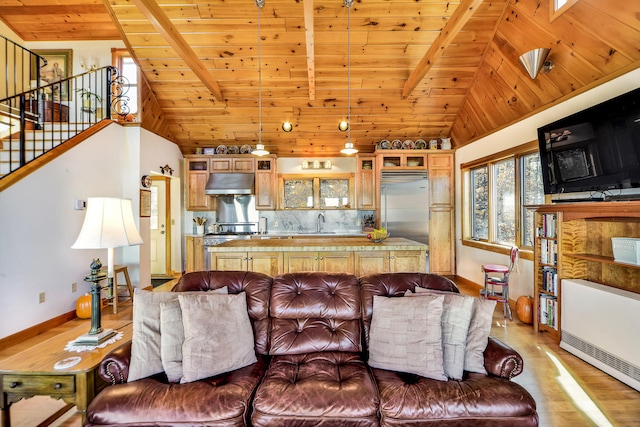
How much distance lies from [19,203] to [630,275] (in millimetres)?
6092

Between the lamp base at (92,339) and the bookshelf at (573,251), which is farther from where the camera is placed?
the bookshelf at (573,251)

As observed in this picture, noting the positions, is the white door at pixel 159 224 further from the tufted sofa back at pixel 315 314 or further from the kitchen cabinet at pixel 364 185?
the tufted sofa back at pixel 315 314

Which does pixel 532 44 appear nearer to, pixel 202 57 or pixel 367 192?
pixel 367 192

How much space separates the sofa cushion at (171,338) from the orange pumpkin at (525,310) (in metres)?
3.84

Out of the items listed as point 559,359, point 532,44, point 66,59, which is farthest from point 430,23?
point 66,59

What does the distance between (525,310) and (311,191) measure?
4225 mm

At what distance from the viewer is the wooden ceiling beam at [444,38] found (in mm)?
2994

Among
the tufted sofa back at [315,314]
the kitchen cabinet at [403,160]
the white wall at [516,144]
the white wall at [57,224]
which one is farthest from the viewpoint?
the kitchen cabinet at [403,160]

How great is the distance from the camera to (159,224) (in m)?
6.36

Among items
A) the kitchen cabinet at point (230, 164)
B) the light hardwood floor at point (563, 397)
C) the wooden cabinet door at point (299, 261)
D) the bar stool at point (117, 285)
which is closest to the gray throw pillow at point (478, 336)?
the light hardwood floor at point (563, 397)

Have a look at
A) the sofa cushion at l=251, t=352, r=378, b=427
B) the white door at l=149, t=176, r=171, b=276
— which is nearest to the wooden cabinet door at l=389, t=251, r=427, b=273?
the sofa cushion at l=251, t=352, r=378, b=427

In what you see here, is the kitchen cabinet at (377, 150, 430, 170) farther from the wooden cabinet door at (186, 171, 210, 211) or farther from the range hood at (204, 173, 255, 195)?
the wooden cabinet door at (186, 171, 210, 211)

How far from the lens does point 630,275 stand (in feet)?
9.10

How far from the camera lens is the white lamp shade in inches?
72.4
